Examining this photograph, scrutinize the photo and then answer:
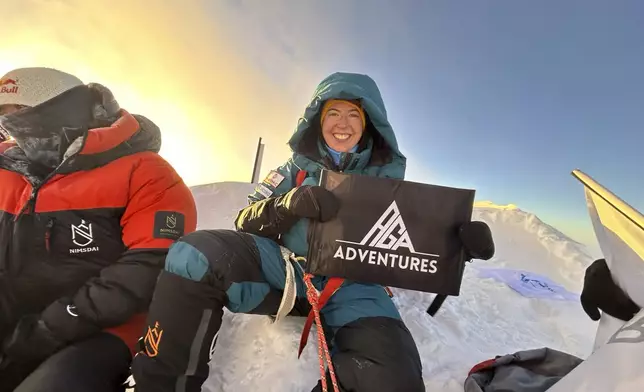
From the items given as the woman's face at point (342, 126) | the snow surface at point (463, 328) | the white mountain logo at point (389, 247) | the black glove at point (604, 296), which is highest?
the woman's face at point (342, 126)

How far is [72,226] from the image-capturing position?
55.6 inches

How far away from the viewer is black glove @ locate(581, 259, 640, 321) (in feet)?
3.38

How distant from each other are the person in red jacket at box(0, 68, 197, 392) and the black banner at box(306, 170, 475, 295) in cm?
58

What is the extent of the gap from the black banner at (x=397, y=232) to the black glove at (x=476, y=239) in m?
0.03

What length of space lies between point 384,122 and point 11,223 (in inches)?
52.0

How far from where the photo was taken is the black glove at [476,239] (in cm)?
126

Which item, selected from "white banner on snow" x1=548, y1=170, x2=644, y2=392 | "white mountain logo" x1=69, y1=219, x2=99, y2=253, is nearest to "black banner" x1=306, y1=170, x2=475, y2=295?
"white banner on snow" x1=548, y1=170, x2=644, y2=392

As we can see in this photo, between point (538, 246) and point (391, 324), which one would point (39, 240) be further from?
point (538, 246)

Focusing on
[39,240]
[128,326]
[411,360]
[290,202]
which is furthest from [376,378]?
[39,240]

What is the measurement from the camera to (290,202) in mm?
1309

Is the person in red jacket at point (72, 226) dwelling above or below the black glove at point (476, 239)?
below

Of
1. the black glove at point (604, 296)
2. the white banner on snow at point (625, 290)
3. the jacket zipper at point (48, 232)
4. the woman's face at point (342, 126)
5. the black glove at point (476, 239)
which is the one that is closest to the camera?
the white banner on snow at point (625, 290)

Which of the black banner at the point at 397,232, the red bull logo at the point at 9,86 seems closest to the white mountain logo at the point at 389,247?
the black banner at the point at 397,232

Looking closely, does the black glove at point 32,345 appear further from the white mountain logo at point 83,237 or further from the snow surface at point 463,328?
the snow surface at point 463,328
